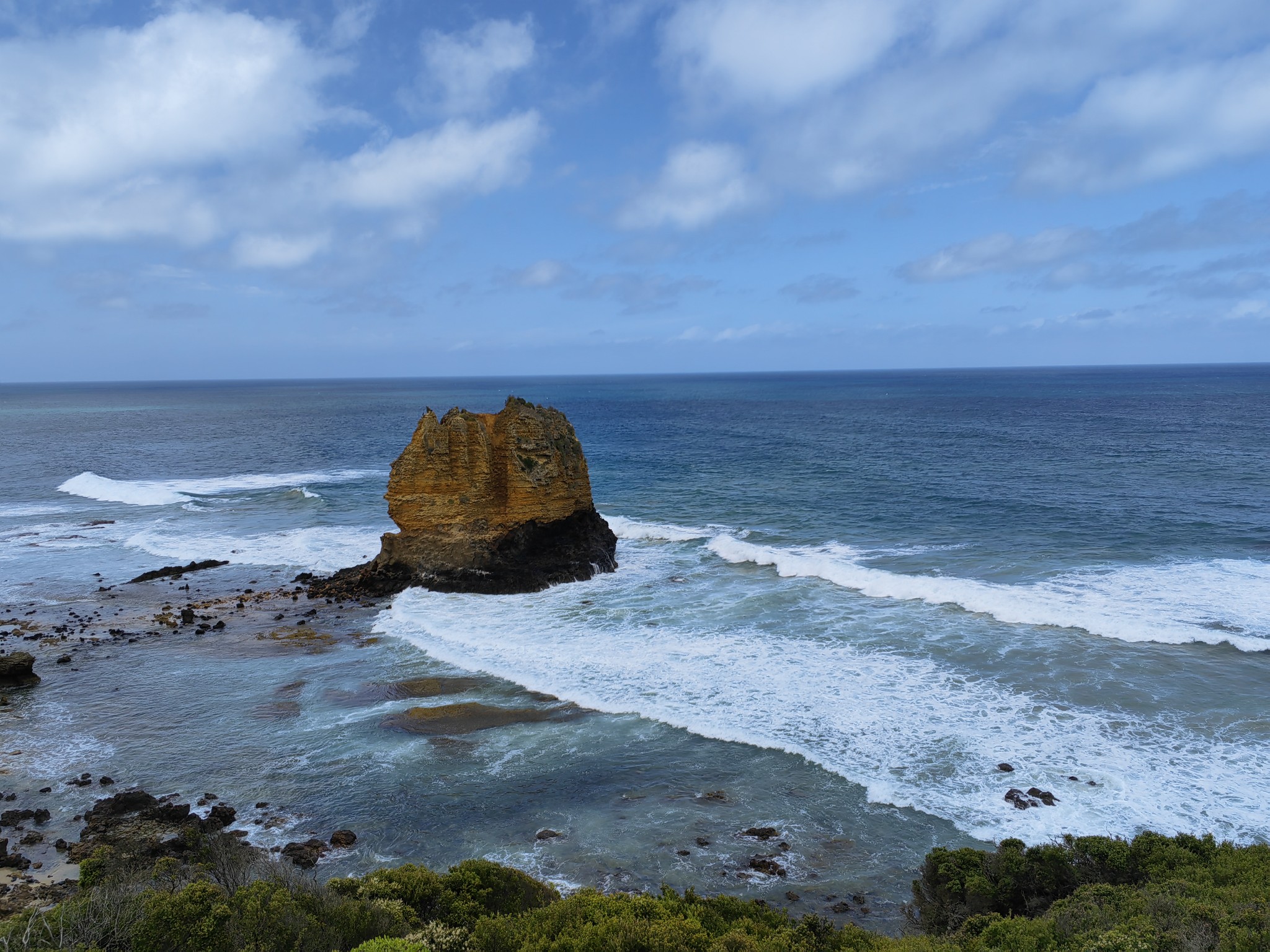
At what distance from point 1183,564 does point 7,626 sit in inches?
1780

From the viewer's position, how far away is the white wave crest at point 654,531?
135 ft

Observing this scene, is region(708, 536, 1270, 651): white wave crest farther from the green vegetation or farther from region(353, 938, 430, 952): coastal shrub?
region(353, 938, 430, 952): coastal shrub

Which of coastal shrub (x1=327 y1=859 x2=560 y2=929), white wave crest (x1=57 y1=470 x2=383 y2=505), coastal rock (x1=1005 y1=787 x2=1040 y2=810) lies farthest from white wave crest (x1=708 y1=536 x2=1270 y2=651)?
white wave crest (x1=57 y1=470 x2=383 y2=505)

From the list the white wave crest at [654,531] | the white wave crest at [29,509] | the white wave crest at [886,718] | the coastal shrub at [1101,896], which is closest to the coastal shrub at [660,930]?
the coastal shrub at [1101,896]

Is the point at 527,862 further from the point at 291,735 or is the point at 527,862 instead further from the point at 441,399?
the point at 441,399

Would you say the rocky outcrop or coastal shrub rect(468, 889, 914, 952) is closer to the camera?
coastal shrub rect(468, 889, 914, 952)

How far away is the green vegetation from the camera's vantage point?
1009 cm

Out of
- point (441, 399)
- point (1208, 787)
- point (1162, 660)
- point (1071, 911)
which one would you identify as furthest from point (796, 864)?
A: point (441, 399)

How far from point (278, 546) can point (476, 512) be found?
49.8ft

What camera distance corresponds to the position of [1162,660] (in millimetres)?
22922

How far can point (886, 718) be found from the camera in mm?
19938

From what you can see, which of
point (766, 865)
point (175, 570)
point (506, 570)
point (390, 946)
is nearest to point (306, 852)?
point (390, 946)

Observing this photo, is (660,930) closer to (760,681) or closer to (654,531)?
(760,681)

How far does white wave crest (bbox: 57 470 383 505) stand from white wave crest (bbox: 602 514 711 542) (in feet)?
90.7
